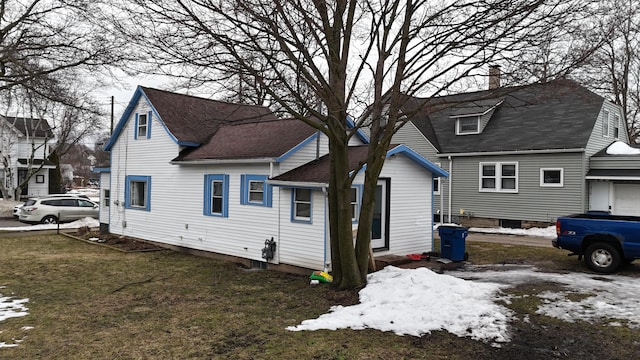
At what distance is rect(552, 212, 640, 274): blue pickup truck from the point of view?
34.6 ft

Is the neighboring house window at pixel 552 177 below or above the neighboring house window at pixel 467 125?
below

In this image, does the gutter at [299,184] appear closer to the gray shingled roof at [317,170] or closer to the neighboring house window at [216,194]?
the gray shingled roof at [317,170]

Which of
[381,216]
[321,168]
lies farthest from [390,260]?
[321,168]

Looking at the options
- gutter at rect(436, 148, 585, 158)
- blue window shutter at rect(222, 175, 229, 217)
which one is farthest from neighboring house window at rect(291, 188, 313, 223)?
gutter at rect(436, 148, 585, 158)

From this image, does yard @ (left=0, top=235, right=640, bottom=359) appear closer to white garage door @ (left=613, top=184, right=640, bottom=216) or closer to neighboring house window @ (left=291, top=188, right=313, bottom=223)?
neighboring house window @ (left=291, top=188, right=313, bottom=223)

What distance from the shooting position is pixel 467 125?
950 inches

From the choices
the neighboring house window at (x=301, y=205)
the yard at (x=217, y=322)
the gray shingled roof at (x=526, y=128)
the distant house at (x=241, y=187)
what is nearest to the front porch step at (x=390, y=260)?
the distant house at (x=241, y=187)

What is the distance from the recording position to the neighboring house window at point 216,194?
45.3ft

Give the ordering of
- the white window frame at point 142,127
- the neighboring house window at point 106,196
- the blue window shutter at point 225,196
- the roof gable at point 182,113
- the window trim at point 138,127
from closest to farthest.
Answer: the blue window shutter at point 225,196 < the roof gable at point 182,113 < the window trim at point 138,127 < the white window frame at point 142,127 < the neighboring house window at point 106,196

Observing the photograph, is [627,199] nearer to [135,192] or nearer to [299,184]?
[299,184]

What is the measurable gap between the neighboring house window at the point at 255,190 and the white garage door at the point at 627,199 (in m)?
16.0

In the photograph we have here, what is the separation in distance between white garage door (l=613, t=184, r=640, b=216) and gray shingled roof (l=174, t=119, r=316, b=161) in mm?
14918

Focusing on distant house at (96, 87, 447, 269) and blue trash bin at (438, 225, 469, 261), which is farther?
blue trash bin at (438, 225, 469, 261)

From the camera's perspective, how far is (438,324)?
23.9 ft
